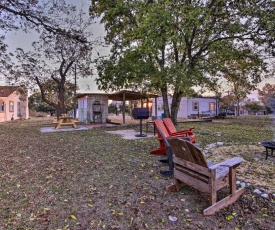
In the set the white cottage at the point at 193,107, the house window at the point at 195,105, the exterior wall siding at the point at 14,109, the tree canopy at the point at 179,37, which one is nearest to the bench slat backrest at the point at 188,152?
the tree canopy at the point at 179,37

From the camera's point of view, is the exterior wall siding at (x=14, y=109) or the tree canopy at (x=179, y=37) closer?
the tree canopy at (x=179, y=37)

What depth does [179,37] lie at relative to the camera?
27.3ft

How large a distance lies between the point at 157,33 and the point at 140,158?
227 inches

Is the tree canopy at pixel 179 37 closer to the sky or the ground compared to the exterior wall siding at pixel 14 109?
closer to the sky

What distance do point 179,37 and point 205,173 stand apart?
7270 millimetres

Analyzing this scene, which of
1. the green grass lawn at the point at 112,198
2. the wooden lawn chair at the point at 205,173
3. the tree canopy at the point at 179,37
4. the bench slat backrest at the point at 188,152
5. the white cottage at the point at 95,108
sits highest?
the tree canopy at the point at 179,37

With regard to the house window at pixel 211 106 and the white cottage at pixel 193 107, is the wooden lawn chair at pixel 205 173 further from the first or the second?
the house window at pixel 211 106

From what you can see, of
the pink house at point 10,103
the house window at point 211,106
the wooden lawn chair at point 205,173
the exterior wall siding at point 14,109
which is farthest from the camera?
the house window at point 211,106

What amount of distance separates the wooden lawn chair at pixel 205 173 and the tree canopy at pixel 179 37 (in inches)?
247

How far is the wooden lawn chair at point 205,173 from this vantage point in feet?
7.41

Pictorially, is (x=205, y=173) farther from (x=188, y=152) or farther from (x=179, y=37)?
(x=179, y=37)

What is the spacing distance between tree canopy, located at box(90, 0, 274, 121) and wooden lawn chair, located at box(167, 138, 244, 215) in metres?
6.27

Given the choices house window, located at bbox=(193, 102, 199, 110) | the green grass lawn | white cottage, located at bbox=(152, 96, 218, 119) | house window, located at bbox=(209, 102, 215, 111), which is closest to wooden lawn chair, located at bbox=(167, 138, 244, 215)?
the green grass lawn

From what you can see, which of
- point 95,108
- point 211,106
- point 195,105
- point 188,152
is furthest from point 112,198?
point 211,106
